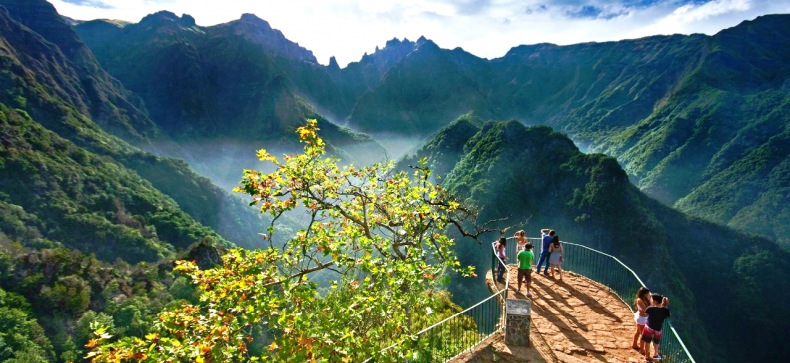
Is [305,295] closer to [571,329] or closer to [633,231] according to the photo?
[571,329]

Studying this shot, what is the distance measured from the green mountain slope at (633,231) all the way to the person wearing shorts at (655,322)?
5134 centimetres

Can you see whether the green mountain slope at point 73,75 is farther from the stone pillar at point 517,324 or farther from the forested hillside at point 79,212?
the stone pillar at point 517,324

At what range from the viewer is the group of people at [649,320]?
9727 mm

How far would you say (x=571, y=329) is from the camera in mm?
11742

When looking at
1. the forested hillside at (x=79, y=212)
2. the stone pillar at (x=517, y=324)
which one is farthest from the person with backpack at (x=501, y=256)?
the forested hillside at (x=79, y=212)

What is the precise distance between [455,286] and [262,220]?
284ft

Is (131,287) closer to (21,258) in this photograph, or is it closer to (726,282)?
(21,258)

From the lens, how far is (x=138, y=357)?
7.60 metres

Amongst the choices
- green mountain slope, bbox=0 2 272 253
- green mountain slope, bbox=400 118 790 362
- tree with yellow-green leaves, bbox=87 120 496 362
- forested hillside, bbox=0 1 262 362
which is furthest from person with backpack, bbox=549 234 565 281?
green mountain slope, bbox=0 2 272 253

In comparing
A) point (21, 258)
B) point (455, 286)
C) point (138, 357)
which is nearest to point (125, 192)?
point (21, 258)

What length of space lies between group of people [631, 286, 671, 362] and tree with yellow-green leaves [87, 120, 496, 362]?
4.53m

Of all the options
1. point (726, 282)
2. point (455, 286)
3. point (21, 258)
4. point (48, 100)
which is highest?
point (48, 100)

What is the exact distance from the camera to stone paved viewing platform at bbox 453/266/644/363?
1038cm

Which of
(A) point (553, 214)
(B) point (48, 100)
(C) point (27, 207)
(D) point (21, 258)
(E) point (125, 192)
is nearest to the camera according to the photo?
(D) point (21, 258)
